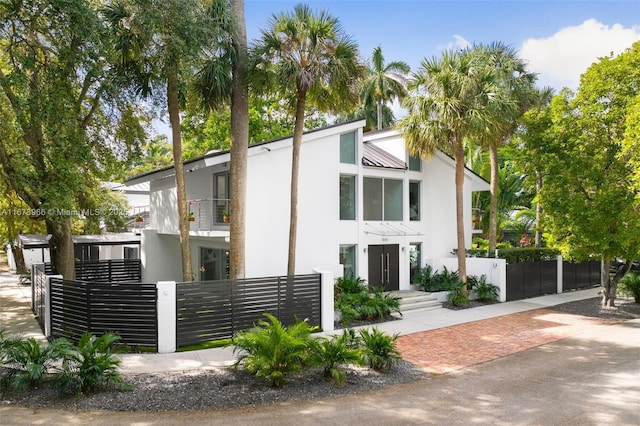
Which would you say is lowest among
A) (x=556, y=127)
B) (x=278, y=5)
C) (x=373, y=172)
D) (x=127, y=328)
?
(x=127, y=328)

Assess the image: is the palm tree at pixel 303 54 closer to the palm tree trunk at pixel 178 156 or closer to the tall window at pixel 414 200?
the palm tree trunk at pixel 178 156

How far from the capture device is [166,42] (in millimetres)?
12508

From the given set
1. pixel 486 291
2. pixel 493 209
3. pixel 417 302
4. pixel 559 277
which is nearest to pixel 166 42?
pixel 417 302

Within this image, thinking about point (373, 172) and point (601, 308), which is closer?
point (601, 308)

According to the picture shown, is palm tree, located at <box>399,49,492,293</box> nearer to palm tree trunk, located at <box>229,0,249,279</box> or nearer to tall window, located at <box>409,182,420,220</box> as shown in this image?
tall window, located at <box>409,182,420,220</box>

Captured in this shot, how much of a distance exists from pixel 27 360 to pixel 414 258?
1457 centimetres

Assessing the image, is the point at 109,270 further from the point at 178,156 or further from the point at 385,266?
the point at 385,266

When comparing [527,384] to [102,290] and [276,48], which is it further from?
[276,48]

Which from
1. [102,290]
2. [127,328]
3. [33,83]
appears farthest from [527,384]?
[33,83]

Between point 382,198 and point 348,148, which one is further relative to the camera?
point 382,198

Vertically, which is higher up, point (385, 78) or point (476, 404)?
point (385, 78)

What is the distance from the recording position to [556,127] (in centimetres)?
1592

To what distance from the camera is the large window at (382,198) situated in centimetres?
1845

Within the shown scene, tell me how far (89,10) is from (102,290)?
653cm
